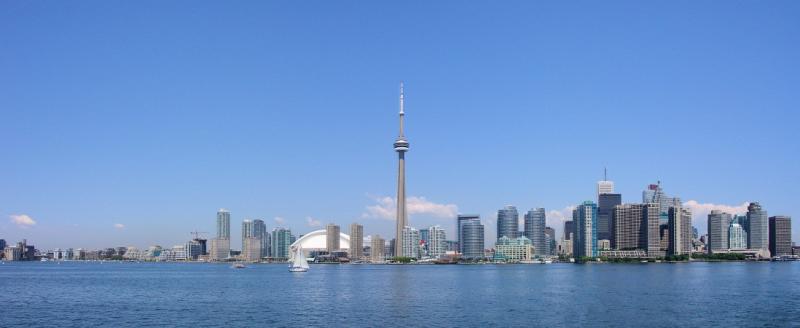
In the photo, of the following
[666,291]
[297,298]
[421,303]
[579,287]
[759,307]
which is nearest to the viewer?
[759,307]

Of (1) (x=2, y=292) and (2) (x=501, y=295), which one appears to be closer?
(2) (x=501, y=295)

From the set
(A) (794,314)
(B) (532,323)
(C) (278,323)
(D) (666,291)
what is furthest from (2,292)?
(A) (794,314)

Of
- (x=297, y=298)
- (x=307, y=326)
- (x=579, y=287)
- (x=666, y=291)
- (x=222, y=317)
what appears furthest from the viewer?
(x=579, y=287)

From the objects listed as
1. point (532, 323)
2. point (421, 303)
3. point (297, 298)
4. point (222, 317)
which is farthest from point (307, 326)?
point (297, 298)

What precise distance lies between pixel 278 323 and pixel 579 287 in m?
61.0

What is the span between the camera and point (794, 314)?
237 ft

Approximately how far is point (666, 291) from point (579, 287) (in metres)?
14.7

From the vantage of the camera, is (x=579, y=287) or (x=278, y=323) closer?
(x=278, y=323)

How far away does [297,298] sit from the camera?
94500mm

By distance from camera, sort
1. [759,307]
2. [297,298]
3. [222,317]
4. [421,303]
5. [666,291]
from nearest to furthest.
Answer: [222,317] < [759,307] < [421,303] < [297,298] < [666,291]

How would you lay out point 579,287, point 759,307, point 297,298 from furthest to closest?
point 579,287 < point 297,298 < point 759,307

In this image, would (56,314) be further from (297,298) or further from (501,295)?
(501,295)

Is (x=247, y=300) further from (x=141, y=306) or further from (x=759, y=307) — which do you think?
(x=759, y=307)

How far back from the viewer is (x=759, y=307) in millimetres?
79188
